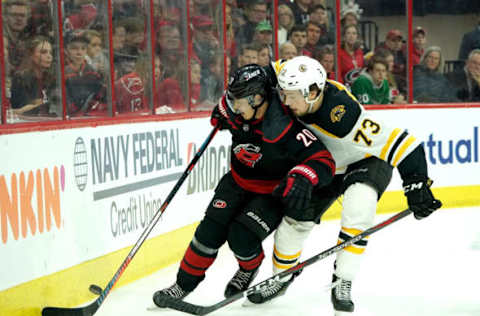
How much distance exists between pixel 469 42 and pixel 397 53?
0.64 meters

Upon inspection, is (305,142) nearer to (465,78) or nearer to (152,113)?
(152,113)

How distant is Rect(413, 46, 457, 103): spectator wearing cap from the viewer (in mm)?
8109

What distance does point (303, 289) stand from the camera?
482 cm

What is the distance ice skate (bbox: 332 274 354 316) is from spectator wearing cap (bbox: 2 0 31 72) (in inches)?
67.3

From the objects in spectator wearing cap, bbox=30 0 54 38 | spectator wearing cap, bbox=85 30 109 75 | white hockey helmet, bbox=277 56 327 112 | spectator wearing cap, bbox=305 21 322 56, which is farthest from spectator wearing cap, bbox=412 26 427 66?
spectator wearing cap, bbox=30 0 54 38

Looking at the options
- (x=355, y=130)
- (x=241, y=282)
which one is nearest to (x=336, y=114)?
(x=355, y=130)

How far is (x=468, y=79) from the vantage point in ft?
26.9

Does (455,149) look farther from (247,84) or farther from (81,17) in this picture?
(247,84)

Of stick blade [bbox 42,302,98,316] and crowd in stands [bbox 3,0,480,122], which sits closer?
stick blade [bbox 42,302,98,316]

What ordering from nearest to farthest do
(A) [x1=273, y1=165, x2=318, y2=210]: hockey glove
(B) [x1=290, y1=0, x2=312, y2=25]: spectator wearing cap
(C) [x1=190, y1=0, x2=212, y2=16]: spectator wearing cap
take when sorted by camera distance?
(A) [x1=273, y1=165, x2=318, y2=210]: hockey glove, (C) [x1=190, y1=0, x2=212, y2=16]: spectator wearing cap, (B) [x1=290, y1=0, x2=312, y2=25]: spectator wearing cap

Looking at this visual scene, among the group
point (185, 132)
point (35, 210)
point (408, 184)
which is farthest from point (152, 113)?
point (408, 184)

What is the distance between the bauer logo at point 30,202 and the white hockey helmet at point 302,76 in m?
1.15

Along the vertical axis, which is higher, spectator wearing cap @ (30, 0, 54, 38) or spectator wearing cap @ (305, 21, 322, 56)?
spectator wearing cap @ (30, 0, 54, 38)

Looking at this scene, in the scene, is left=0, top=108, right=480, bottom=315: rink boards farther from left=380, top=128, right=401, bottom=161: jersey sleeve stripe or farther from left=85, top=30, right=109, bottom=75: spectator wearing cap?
left=380, top=128, right=401, bottom=161: jersey sleeve stripe
